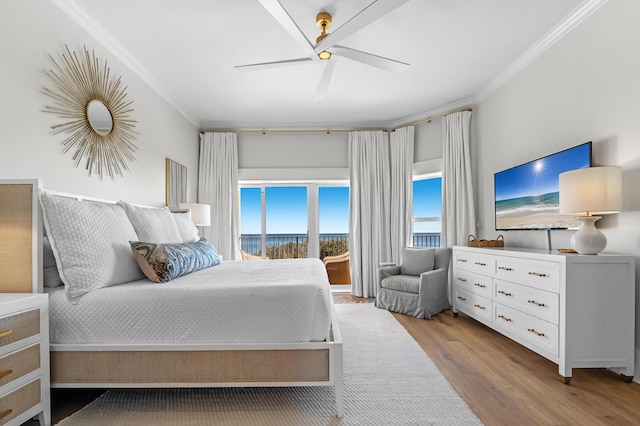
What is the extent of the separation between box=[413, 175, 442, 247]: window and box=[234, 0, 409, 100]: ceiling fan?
99.3 inches

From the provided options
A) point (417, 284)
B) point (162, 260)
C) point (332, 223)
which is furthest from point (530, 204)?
point (162, 260)

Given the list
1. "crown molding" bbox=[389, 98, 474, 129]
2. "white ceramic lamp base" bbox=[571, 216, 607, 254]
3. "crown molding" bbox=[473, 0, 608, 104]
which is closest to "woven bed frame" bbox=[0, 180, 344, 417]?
"white ceramic lamp base" bbox=[571, 216, 607, 254]

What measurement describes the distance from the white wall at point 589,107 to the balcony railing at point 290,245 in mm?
2512

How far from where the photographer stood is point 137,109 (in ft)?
10.7

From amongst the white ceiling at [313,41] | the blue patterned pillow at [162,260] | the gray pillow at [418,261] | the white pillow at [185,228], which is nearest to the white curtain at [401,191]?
the white ceiling at [313,41]

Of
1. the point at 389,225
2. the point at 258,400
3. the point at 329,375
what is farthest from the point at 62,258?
the point at 389,225

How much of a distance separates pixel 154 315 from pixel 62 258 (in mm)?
581

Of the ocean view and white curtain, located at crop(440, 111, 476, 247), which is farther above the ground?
white curtain, located at crop(440, 111, 476, 247)

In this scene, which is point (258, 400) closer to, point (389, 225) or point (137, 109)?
point (137, 109)

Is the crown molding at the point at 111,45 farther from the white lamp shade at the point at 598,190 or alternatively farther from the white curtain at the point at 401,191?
the white lamp shade at the point at 598,190

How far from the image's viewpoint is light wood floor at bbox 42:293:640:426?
1750 millimetres

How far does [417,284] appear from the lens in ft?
12.3

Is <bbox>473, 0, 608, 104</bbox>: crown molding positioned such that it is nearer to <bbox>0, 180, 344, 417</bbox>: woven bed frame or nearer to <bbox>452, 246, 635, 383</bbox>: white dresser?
<bbox>452, 246, 635, 383</bbox>: white dresser

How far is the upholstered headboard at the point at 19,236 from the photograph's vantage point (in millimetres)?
1683
